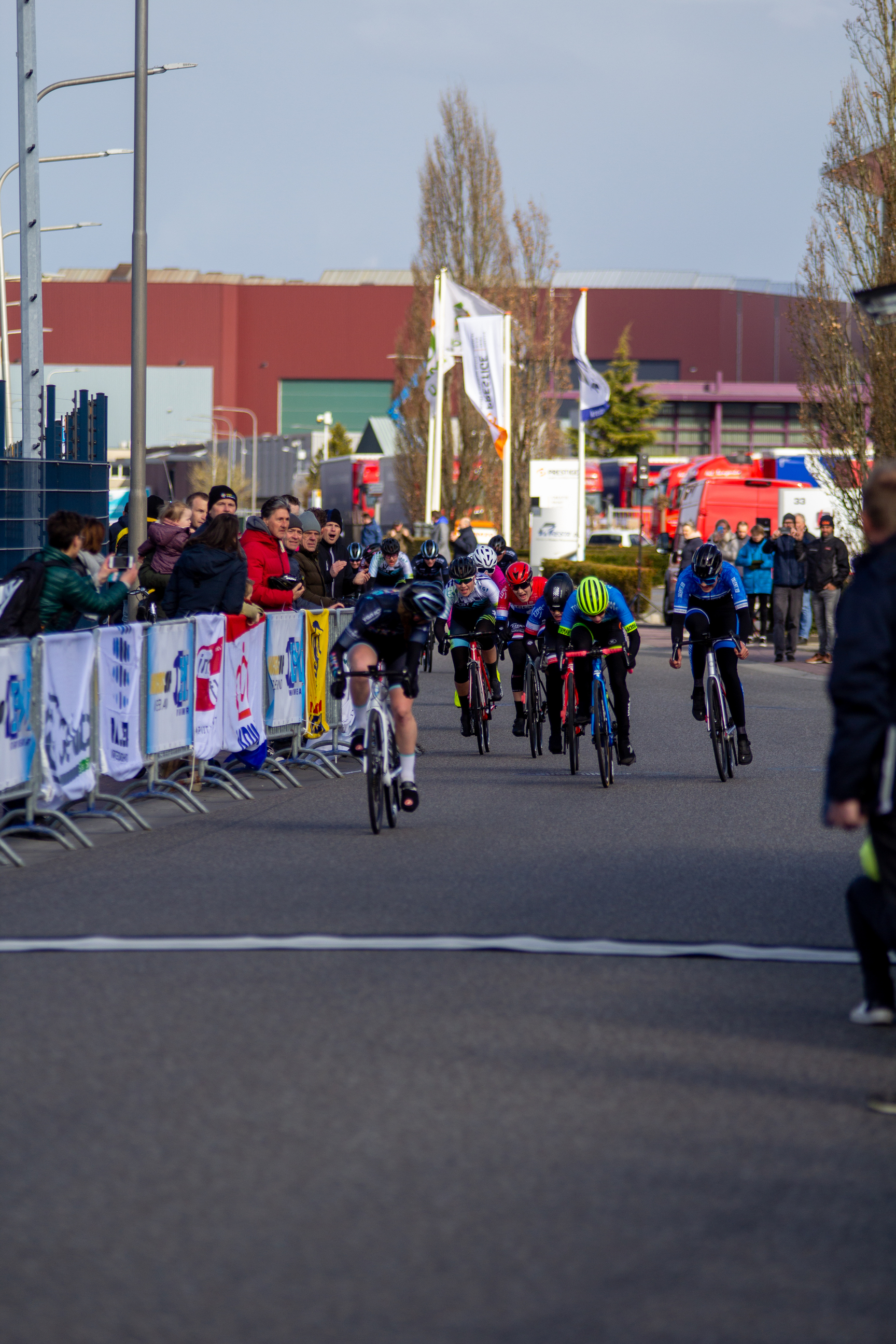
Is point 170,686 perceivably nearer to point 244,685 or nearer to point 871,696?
point 244,685

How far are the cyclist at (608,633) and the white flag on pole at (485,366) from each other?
24.3m

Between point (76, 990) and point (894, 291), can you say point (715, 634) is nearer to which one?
point (894, 291)

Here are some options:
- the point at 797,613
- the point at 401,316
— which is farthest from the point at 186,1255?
the point at 401,316

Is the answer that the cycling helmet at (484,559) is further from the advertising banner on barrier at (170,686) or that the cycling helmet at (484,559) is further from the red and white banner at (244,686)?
the advertising banner on barrier at (170,686)

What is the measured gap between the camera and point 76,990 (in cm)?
648

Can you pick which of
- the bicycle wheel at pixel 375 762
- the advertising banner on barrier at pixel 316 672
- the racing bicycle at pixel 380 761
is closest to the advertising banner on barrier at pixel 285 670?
the advertising banner on barrier at pixel 316 672

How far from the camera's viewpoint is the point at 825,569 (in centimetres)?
2659

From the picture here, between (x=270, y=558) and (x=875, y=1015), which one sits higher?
(x=270, y=558)

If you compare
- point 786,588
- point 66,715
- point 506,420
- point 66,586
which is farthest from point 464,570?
point 506,420

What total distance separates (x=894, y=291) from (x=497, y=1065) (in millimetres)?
5235

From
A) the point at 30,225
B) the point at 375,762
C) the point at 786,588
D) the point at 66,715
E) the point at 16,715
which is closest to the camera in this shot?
the point at 16,715

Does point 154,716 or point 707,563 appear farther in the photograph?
point 707,563

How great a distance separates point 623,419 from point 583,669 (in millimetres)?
84461

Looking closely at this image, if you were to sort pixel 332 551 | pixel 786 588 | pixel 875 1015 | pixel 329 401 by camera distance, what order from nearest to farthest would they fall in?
pixel 875 1015
pixel 332 551
pixel 786 588
pixel 329 401
